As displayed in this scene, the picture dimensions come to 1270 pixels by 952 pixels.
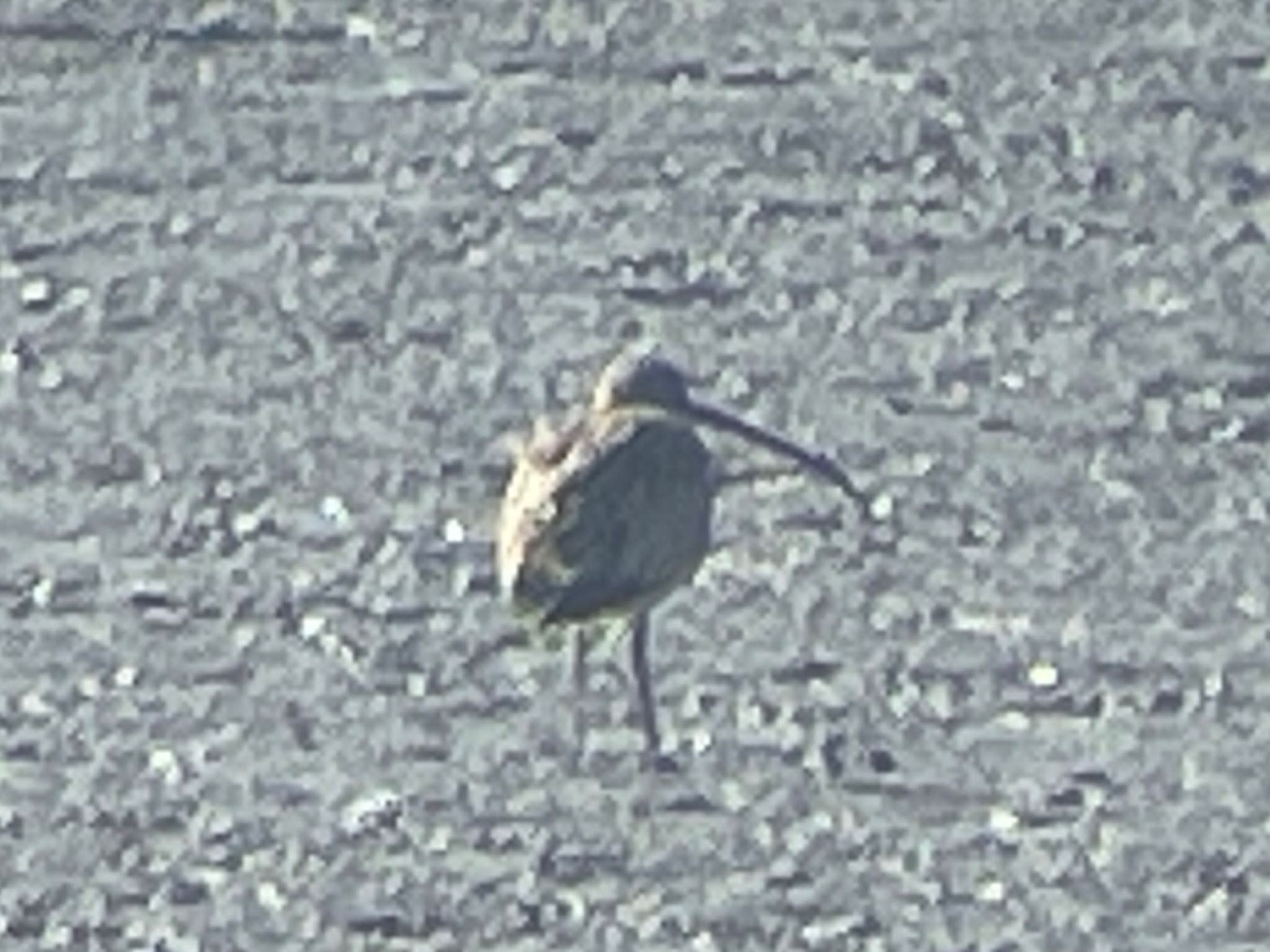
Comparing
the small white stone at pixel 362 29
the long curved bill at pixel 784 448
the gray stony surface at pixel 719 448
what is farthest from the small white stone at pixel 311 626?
the small white stone at pixel 362 29

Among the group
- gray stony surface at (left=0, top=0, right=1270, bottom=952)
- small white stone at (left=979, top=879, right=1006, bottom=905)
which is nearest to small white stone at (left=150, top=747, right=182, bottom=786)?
gray stony surface at (left=0, top=0, right=1270, bottom=952)

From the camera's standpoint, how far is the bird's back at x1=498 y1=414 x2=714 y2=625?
628 cm

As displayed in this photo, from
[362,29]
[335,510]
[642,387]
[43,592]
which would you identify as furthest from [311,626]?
[362,29]

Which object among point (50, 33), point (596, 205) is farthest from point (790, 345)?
point (50, 33)

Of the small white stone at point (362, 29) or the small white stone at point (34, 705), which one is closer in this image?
the small white stone at point (34, 705)

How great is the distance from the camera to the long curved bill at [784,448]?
6418 millimetres

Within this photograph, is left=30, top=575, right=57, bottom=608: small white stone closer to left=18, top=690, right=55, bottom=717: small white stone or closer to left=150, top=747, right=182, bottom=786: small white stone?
left=18, top=690, right=55, bottom=717: small white stone

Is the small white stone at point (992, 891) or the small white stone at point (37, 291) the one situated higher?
the small white stone at point (37, 291)

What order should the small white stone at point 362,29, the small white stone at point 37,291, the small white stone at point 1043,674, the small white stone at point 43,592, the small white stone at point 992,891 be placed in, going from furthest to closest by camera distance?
the small white stone at point 362,29
the small white stone at point 37,291
the small white stone at point 43,592
the small white stone at point 1043,674
the small white stone at point 992,891

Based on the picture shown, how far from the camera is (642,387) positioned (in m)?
6.41

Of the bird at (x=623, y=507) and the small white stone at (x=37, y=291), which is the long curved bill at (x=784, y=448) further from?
the small white stone at (x=37, y=291)

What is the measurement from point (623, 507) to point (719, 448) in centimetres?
19

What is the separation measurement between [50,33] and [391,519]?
673 mm

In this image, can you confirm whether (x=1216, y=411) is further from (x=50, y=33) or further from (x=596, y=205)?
(x=50, y=33)
